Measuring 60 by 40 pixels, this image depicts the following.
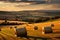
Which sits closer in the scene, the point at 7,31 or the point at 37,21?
the point at 7,31

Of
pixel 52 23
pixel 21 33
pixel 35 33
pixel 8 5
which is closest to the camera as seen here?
pixel 21 33

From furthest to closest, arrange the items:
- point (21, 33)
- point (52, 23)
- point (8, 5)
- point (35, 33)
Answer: point (52, 23) → point (8, 5) → point (35, 33) → point (21, 33)

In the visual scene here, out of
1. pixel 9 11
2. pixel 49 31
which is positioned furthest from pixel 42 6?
pixel 9 11

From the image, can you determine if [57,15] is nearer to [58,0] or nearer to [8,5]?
[58,0]

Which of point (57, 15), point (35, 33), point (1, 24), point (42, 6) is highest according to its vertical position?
point (42, 6)

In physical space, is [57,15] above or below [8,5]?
below

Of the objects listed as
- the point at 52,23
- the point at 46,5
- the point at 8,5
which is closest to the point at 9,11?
the point at 8,5

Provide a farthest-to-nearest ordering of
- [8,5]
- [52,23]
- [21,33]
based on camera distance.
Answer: [52,23] → [8,5] → [21,33]

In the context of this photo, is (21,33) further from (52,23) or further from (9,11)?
(52,23)

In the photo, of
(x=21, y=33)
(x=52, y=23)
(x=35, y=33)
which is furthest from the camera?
(x=52, y=23)
